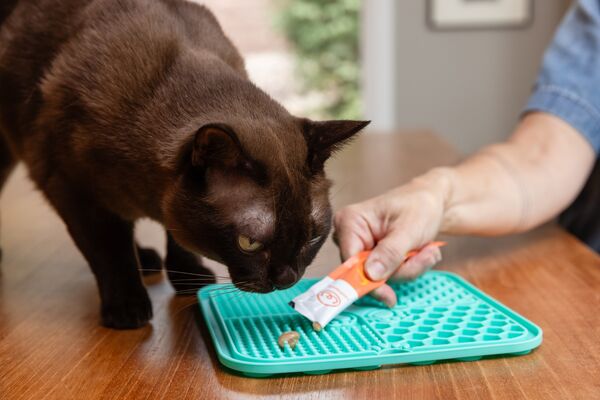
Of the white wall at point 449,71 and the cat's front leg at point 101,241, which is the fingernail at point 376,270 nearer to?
the cat's front leg at point 101,241

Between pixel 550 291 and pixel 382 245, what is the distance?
0.88 ft

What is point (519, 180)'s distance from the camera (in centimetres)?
Result: 130

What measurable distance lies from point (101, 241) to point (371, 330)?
17.1 inches

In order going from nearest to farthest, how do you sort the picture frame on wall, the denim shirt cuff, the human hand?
1. the human hand
2. the denim shirt cuff
3. the picture frame on wall

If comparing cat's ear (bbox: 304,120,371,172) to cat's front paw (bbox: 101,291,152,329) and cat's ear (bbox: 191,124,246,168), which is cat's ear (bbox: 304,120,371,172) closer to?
cat's ear (bbox: 191,124,246,168)

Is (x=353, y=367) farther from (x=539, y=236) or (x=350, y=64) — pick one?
(x=350, y=64)

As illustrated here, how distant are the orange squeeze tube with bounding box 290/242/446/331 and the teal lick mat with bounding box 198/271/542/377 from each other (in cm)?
2

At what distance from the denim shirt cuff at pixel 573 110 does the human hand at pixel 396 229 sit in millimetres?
408

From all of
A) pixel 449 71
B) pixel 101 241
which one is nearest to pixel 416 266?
pixel 101 241

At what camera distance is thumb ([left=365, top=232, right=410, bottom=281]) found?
101 centimetres

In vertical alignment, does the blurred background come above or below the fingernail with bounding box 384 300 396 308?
below

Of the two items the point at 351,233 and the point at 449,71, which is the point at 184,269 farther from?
the point at 449,71

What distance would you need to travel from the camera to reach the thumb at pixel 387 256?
1.01 meters

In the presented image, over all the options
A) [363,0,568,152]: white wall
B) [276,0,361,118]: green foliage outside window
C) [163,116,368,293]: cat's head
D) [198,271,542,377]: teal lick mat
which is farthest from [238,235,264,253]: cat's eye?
[276,0,361,118]: green foliage outside window
